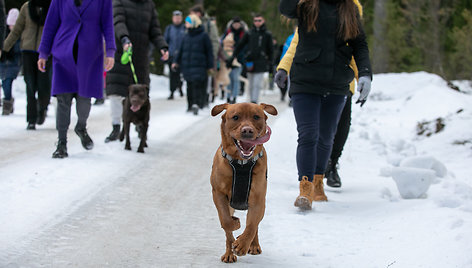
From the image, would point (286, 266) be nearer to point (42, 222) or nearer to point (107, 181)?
point (42, 222)

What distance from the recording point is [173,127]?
427 inches

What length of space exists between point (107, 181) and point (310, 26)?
2677 millimetres

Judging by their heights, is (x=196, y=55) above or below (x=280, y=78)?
below

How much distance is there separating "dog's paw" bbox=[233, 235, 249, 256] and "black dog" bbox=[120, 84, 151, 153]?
4619 millimetres

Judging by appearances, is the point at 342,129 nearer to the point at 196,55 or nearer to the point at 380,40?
the point at 196,55

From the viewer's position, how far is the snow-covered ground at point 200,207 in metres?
3.88

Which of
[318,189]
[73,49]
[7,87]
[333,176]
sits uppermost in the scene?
[73,49]

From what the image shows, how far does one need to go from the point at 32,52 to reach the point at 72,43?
281 cm

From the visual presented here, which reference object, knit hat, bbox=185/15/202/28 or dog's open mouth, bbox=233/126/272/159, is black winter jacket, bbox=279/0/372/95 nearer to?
dog's open mouth, bbox=233/126/272/159

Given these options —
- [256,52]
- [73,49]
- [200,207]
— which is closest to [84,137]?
[73,49]

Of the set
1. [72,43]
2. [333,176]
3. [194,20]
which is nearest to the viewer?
[333,176]

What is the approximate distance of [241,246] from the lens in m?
3.47

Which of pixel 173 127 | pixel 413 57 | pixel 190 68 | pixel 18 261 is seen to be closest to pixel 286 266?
pixel 18 261

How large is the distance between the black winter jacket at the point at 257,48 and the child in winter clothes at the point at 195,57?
3.00 ft
